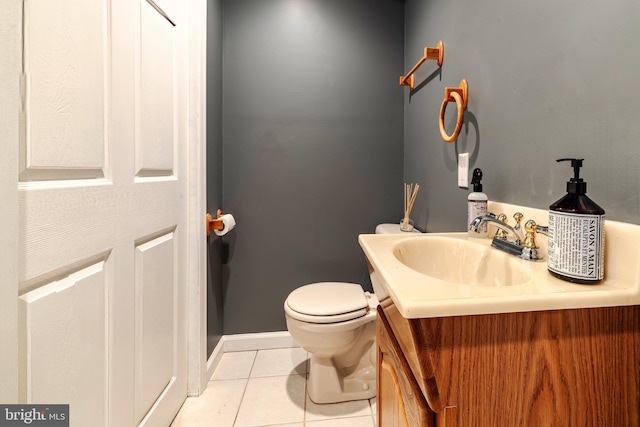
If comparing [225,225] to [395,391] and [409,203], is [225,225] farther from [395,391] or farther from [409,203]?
[395,391]

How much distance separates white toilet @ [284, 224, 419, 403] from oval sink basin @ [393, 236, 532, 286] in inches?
19.5

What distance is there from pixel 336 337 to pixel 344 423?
0.36m

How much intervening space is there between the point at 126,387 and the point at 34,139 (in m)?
0.73

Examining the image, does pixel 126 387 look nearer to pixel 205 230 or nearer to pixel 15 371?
pixel 15 371

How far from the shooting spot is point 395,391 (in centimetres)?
65

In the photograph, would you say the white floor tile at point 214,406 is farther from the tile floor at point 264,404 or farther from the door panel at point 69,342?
the door panel at point 69,342

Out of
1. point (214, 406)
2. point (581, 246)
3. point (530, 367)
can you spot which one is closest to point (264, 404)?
point (214, 406)

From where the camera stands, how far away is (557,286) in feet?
1.64

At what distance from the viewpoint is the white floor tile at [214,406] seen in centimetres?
119

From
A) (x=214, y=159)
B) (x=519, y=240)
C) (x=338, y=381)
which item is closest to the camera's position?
(x=519, y=240)

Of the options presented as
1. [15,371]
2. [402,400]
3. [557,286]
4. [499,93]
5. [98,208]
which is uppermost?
[499,93]

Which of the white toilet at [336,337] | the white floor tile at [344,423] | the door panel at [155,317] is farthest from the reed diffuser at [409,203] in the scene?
the door panel at [155,317]

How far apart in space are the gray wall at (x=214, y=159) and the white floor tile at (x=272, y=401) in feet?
1.09

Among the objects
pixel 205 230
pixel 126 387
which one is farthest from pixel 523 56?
pixel 126 387
